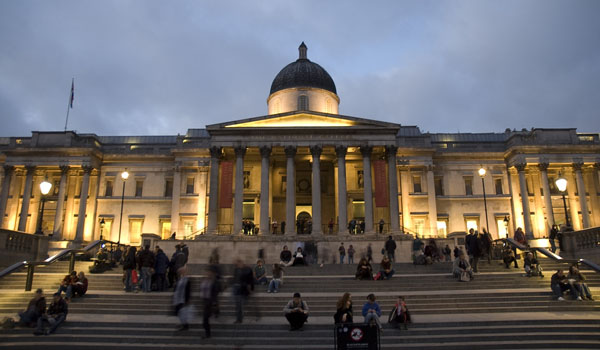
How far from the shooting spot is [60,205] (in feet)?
132

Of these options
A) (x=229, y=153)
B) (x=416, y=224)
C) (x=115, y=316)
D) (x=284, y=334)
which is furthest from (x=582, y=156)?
(x=115, y=316)

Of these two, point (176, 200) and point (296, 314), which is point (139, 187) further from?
point (296, 314)

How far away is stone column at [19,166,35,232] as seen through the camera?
39750mm

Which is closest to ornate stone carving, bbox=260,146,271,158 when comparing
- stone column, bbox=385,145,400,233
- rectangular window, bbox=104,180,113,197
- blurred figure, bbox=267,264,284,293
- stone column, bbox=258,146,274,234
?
stone column, bbox=258,146,274,234

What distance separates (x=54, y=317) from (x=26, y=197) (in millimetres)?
33221

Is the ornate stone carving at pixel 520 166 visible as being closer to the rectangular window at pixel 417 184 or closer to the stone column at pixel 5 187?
the rectangular window at pixel 417 184

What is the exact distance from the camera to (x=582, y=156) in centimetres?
4091

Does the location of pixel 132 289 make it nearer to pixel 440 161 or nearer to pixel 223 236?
pixel 223 236

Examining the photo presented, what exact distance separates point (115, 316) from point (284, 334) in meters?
5.89

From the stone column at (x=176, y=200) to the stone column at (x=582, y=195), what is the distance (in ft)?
119

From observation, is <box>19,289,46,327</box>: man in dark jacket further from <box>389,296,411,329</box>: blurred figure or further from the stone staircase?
<box>389,296,411,329</box>: blurred figure

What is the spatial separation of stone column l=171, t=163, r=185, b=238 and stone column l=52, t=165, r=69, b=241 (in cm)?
972

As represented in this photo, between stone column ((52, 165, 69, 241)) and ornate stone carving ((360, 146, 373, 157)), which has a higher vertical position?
ornate stone carving ((360, 146, 373, 157))

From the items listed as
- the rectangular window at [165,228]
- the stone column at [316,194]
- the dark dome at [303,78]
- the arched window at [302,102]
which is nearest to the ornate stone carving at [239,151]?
the stone column at [316,194]
